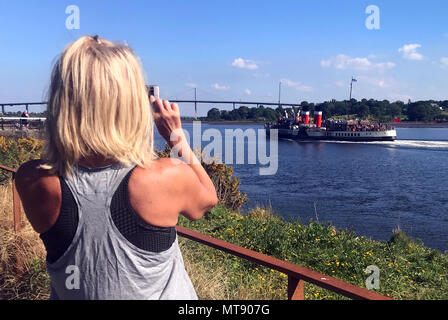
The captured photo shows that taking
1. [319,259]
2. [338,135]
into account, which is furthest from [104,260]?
[338,135]

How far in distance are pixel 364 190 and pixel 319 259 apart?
74.7 feet

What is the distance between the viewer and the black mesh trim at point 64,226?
1.18 m

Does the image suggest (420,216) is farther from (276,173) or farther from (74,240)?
(74,240)

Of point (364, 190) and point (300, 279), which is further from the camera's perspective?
point (364, 190)

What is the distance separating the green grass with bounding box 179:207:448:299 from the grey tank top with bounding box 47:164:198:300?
10.1ft

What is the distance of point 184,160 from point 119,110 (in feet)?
0.88

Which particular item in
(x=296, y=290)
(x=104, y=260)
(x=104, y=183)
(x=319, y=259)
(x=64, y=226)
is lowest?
(x=319, y=259)

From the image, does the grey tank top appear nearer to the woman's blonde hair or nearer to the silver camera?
the woman's blonde hair

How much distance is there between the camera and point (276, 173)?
1375 inches

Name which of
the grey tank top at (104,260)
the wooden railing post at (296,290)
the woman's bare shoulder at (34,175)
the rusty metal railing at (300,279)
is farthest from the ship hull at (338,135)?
the woman's bare shoulder at (34,175)

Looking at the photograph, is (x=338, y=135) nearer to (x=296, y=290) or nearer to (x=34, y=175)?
(x=296, y=290)

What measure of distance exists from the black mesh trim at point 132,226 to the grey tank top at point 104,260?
1cm

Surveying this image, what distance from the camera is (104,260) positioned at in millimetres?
1225
